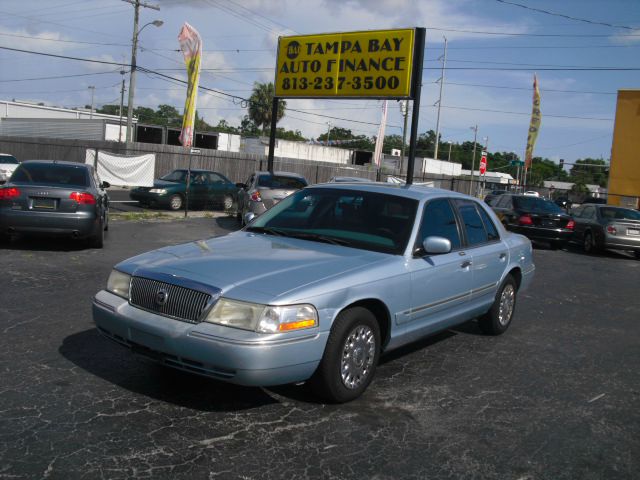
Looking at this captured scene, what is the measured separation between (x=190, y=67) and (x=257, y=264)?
1600cm

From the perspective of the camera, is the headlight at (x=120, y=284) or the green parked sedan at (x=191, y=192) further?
the green parked sedan at (x=191, y=192)

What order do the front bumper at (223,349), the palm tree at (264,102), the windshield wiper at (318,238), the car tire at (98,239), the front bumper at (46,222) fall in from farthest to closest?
the palm tree at (264,102) < the car tire at (98,239) < the front bumper at (46,222) < the windshield wiper at (318,238) < the front bumper at (223,349)

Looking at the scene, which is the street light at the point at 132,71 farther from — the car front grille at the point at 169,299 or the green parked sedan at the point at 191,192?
the car front grille at the point at 169,299

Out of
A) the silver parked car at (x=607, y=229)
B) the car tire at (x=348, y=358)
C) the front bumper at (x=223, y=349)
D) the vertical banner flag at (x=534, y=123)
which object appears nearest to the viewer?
the front bumper at (x=223, y=349)

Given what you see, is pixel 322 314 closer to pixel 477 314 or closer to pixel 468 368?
pixel 468 368

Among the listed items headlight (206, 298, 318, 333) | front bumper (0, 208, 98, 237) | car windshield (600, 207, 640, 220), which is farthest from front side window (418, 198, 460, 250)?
car windshield (600, 207, 640, 220)

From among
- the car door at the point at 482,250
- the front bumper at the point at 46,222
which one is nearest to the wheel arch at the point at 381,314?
the car door at the point at 482,250

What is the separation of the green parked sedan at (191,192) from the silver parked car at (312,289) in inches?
548

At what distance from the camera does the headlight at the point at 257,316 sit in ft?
12.6

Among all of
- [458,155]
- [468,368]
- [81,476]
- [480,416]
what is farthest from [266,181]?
[458,155]

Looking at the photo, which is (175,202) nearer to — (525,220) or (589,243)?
(525,220)

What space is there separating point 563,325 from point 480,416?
363 cm

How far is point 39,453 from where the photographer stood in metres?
3.43

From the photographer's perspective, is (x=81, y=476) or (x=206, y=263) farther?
(x=206, y=263)
